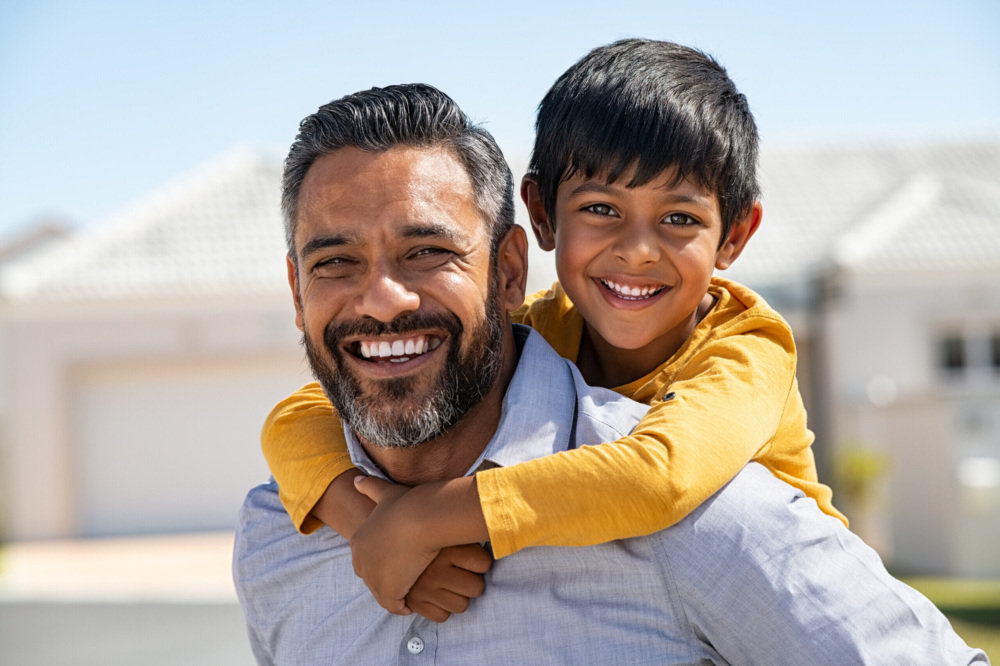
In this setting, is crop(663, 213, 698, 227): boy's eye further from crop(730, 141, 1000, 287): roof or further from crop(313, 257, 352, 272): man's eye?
crop(730, 141, 1000, 287): roof

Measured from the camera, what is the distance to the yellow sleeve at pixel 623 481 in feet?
6.26

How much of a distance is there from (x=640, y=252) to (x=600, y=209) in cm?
20

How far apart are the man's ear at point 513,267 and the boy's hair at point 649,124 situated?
28 centimetres

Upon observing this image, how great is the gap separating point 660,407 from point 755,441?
196mm

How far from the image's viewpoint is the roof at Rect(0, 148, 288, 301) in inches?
631

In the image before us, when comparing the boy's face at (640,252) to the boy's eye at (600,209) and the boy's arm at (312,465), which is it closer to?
the boy's eye at (600,209)

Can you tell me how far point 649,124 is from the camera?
101 inches

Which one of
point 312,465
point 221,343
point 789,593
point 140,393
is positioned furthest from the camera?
point 140,393

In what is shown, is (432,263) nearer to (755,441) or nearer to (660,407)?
(660,407)

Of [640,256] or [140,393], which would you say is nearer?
[640,256]

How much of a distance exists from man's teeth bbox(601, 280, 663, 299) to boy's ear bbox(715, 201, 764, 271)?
0.24m

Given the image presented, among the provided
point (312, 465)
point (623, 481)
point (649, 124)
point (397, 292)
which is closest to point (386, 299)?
point (397, 292)

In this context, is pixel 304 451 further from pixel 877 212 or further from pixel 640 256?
pixel 877 212

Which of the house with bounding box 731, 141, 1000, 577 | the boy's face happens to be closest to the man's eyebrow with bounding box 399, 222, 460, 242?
the boy's face
